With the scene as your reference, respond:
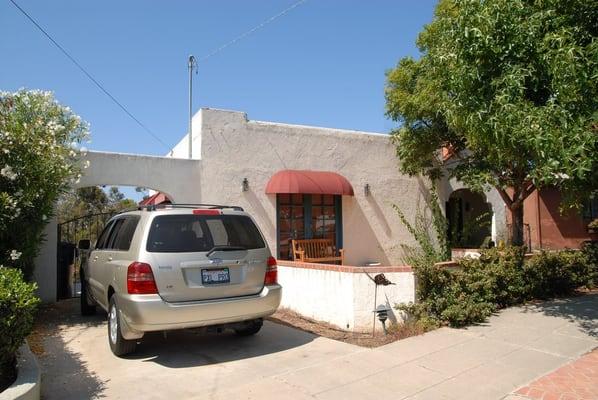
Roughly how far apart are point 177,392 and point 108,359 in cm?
161

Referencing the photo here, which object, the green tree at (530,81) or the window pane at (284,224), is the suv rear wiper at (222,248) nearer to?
the green tree at (530,81)

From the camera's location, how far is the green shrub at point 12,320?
4.11 m

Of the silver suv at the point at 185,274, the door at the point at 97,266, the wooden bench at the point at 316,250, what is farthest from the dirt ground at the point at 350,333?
the wooden bench at the point at 316,250

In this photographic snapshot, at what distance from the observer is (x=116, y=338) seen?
230 inches

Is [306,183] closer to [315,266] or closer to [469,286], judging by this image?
[315,266]

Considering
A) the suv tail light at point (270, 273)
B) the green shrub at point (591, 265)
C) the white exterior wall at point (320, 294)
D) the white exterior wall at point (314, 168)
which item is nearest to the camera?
the suv tail light at point (270, 273)

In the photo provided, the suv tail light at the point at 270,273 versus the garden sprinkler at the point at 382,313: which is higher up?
the suv tail light at the point at 270,273

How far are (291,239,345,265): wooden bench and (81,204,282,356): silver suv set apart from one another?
19.0ft

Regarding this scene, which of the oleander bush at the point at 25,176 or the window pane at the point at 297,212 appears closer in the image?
the oleander bush at the point at 25,176

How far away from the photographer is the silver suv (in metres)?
5.32

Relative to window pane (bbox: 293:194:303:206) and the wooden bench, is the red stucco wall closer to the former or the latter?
the wooden bench

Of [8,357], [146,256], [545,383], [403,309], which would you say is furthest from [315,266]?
[8,357]

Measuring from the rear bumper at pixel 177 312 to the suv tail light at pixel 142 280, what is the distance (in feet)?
0.22

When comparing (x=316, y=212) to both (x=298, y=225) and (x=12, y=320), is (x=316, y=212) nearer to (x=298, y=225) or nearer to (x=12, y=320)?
(x=298, y=225)
